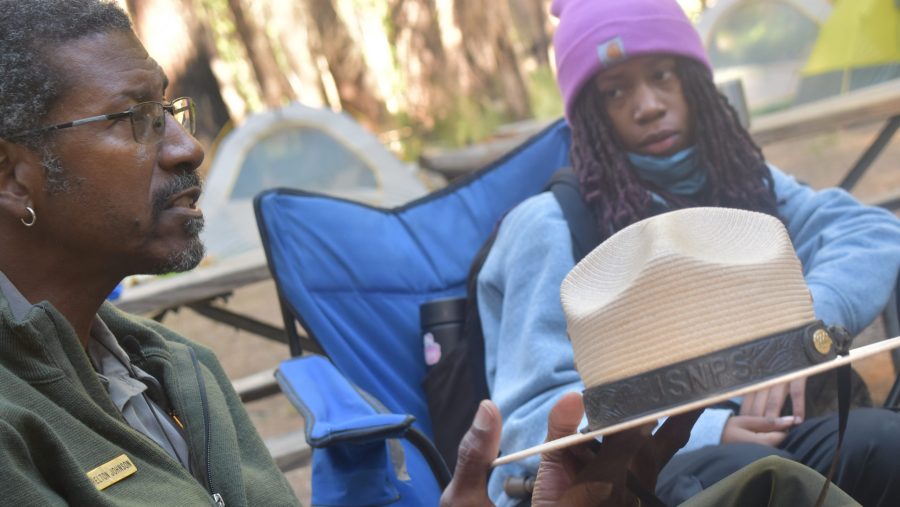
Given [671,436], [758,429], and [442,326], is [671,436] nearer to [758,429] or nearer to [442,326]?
[758,429]

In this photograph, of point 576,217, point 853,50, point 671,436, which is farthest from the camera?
point 853,50

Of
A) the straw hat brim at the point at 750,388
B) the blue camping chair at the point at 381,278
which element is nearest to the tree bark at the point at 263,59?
the blue camping chair at the point at 381,278

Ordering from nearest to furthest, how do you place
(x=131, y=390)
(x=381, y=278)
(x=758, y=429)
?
(x=131, y=390) < (x=758, y=429) < (x=381, y=278)

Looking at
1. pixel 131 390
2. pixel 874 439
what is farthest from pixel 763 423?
pixel 131 390

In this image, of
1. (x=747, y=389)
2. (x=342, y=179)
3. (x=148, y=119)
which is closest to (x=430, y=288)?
(x=148, y=119)

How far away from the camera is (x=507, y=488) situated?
2.30 meters

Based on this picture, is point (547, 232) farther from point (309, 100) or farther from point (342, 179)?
point (309, 100)

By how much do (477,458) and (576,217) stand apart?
1044 mm

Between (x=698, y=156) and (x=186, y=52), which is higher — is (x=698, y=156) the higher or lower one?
the higher one

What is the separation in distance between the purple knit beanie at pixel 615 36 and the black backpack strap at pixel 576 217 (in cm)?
27


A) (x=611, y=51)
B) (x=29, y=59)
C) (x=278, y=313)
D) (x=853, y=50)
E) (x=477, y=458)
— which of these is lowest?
(x=278, y=313)

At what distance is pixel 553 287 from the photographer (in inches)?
96.3

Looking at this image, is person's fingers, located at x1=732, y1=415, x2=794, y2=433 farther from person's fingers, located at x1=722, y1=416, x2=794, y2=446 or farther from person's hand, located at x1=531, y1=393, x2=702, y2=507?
person's hand, located at x1=531, y1=393, x2=702, y2=507

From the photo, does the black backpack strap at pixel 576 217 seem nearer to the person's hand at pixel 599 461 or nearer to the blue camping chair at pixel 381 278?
the blue camping chair at pixel 381 278
